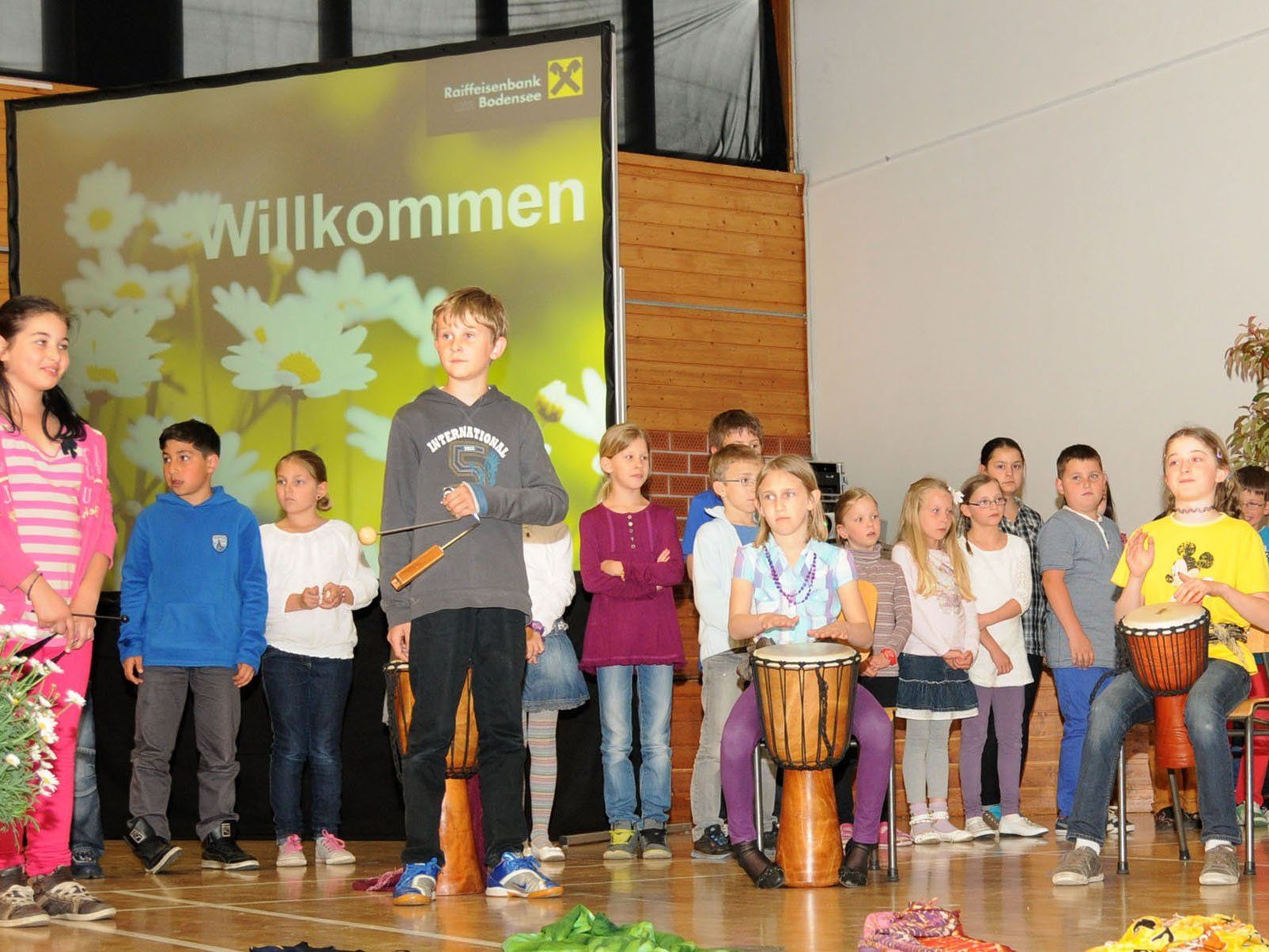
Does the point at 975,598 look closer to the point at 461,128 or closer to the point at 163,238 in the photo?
the point at 461,128

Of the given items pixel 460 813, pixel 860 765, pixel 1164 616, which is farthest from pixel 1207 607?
pixel 460 813

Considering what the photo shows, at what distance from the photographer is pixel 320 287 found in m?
6.56

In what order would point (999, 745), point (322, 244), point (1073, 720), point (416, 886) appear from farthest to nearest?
point (322, 244)
point (999, 745)
point (1073, 720)
point (416, 886)

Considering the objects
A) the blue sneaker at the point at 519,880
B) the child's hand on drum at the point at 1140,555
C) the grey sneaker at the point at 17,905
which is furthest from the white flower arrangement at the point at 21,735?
the child's hand on drum at the point at 1140,555

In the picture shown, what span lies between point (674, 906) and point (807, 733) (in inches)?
25.9

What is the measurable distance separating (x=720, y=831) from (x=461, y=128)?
3085 mm

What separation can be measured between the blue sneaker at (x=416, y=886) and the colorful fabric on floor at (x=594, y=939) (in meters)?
0.92

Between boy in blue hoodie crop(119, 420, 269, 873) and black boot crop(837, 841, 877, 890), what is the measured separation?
2.03 m

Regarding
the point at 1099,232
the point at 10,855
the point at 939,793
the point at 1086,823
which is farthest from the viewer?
the point at 1099,232

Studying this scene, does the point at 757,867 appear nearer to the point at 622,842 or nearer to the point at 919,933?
the point at 622,842

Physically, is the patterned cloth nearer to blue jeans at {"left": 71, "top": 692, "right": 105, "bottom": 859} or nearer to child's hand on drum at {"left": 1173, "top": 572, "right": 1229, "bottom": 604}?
child's hand on drum at {"left": 1173, "top": 572, "right": 1229, "bottom": 604}

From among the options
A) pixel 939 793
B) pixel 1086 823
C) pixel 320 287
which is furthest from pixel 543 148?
pixel 1086 823

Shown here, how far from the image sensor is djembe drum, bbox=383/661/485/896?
429cm

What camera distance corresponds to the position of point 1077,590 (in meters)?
5.95
